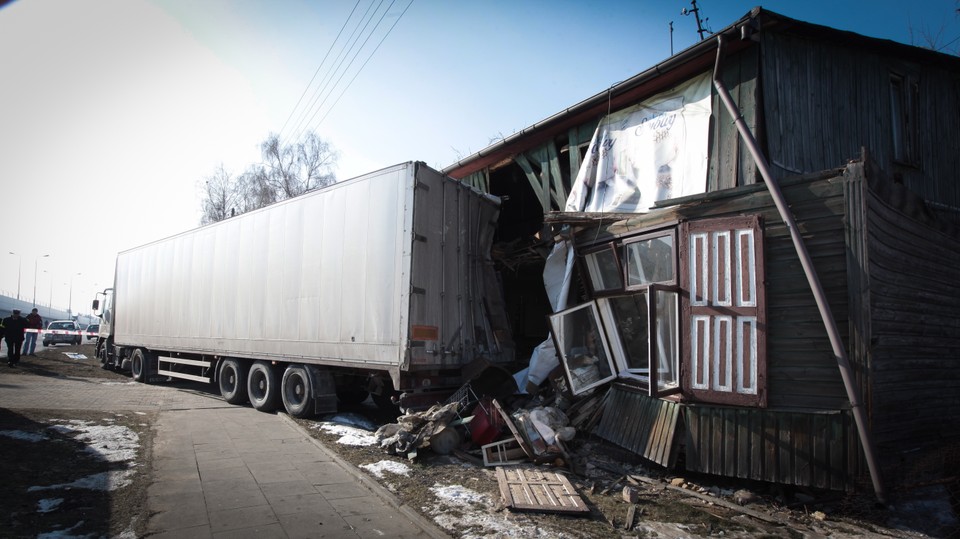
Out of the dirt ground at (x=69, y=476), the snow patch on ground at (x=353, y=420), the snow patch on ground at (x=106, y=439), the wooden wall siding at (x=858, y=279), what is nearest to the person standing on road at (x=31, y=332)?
the dirt ground at (x=69, y=476)

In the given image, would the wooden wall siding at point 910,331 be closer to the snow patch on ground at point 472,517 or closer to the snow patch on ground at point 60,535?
the snow patch on ground at point 472,517

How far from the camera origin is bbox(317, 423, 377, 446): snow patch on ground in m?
7.20

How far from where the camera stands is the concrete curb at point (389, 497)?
13.8 ft

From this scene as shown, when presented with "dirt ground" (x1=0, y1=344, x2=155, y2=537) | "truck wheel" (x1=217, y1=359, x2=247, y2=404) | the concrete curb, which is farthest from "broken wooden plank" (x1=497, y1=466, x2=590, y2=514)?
"truck wheel" (x1=217, y1=359, x2=247, y2=404)

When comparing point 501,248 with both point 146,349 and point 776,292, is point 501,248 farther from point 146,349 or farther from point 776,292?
point 146,349

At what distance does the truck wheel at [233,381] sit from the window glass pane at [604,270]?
7619 mm

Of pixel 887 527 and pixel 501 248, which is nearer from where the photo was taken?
pixel 887 527

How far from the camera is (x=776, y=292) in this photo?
520 cm

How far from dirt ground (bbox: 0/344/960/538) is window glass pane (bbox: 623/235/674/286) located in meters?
2.22

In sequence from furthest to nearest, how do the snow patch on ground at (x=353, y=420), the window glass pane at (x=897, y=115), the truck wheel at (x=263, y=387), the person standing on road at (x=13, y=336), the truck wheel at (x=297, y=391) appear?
the person standing on road at (x=13, y=336)
the truck wheel at (x=263, y=387)
the truck wheel at (x=297, y=391)
the snow patch on ground at (x=353, y=420)
the window glass pane at (x=897, y=115)

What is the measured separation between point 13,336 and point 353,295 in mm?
15252

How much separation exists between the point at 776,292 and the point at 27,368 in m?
20.4

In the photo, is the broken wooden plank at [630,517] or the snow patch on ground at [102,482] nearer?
the broken wooden plank at [630,517]

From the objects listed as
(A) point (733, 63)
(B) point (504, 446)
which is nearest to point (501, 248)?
(B) point (504, 446)
